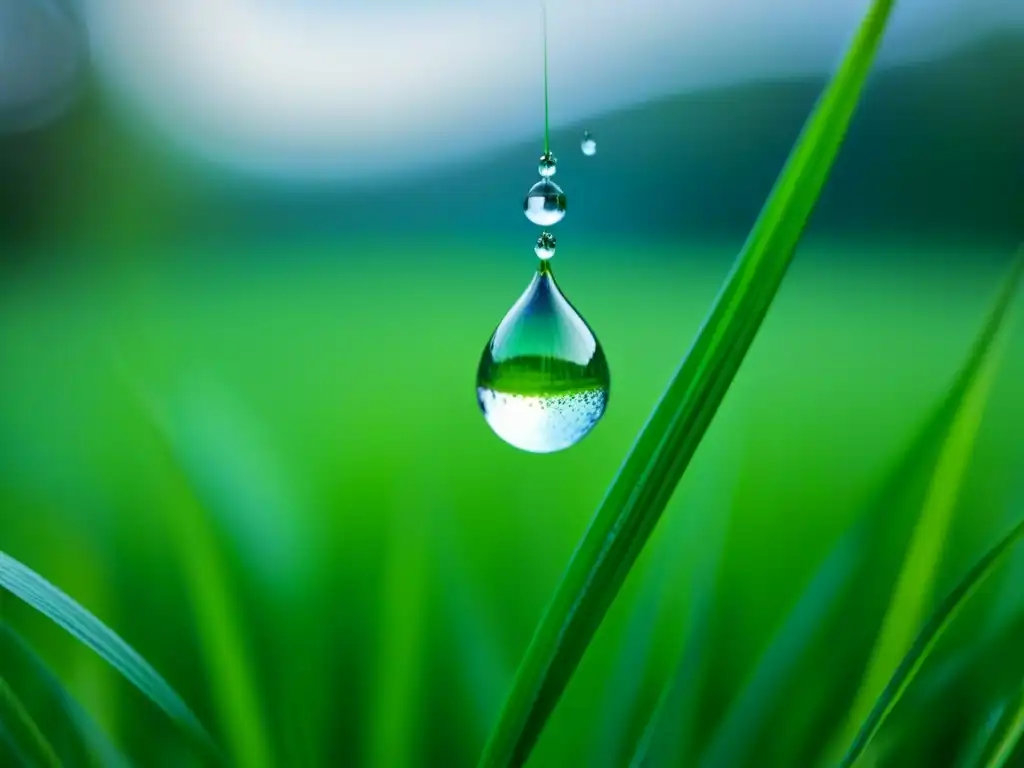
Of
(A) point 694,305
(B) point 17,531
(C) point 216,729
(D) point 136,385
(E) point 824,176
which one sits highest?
(A) point 694,305

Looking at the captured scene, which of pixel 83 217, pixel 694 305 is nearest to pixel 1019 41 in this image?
pixel 694 305

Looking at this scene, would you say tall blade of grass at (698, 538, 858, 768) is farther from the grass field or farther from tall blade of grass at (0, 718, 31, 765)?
tall blade of grass at (0, 718, 31, 765)

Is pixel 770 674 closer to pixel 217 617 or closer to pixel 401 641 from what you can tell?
pixel 401 641

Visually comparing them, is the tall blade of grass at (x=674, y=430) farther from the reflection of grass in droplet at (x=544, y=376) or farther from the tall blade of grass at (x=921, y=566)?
the tall blade of grass at (x=921, y=566)

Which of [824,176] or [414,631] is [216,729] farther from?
[824,176]

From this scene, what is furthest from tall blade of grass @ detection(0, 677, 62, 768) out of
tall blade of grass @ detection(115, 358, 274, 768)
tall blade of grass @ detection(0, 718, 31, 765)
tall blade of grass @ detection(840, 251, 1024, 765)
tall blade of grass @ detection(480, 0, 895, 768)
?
tall blade of grass @ detection(840, 251, 1024, 765)

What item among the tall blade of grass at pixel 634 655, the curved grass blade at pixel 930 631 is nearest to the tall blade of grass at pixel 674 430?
the curved grass blade at pixel 930 631
